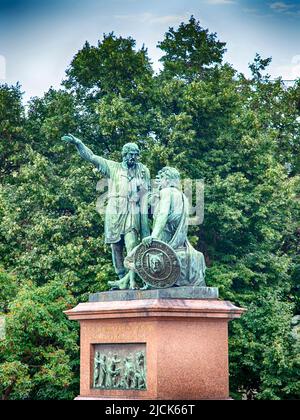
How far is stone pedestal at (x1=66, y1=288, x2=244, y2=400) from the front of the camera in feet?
43.5

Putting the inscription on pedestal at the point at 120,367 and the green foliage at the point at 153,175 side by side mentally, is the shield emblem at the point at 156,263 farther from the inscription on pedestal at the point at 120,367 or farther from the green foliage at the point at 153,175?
the green foliage at the point at 153,175

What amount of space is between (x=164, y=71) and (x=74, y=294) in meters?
6.64

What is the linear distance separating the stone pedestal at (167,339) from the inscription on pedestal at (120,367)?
0.04 metres

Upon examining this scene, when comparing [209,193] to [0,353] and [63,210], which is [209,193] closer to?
[63,210]

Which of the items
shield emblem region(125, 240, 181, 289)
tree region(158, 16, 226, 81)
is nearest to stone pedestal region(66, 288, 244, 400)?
shield emblem region(125, 240, 181, 289)

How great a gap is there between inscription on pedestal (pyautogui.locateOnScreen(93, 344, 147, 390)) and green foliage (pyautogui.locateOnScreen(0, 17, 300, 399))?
670 centimetres

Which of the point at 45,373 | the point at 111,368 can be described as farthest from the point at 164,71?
the point at 111,368

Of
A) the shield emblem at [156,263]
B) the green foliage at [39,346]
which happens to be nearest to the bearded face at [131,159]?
the shield emblem at [156,263]

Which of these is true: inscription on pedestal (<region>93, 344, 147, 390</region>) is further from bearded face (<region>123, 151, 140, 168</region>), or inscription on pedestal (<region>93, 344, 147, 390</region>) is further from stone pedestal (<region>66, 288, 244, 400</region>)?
bearded face (<region>123, 151, 140, 168</region>)

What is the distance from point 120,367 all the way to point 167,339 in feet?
2.76

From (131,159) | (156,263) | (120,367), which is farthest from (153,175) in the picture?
(120,367)

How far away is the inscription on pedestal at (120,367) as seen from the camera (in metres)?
13.4

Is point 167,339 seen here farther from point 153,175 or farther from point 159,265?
point 153,175

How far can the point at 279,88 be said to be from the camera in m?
27.8
